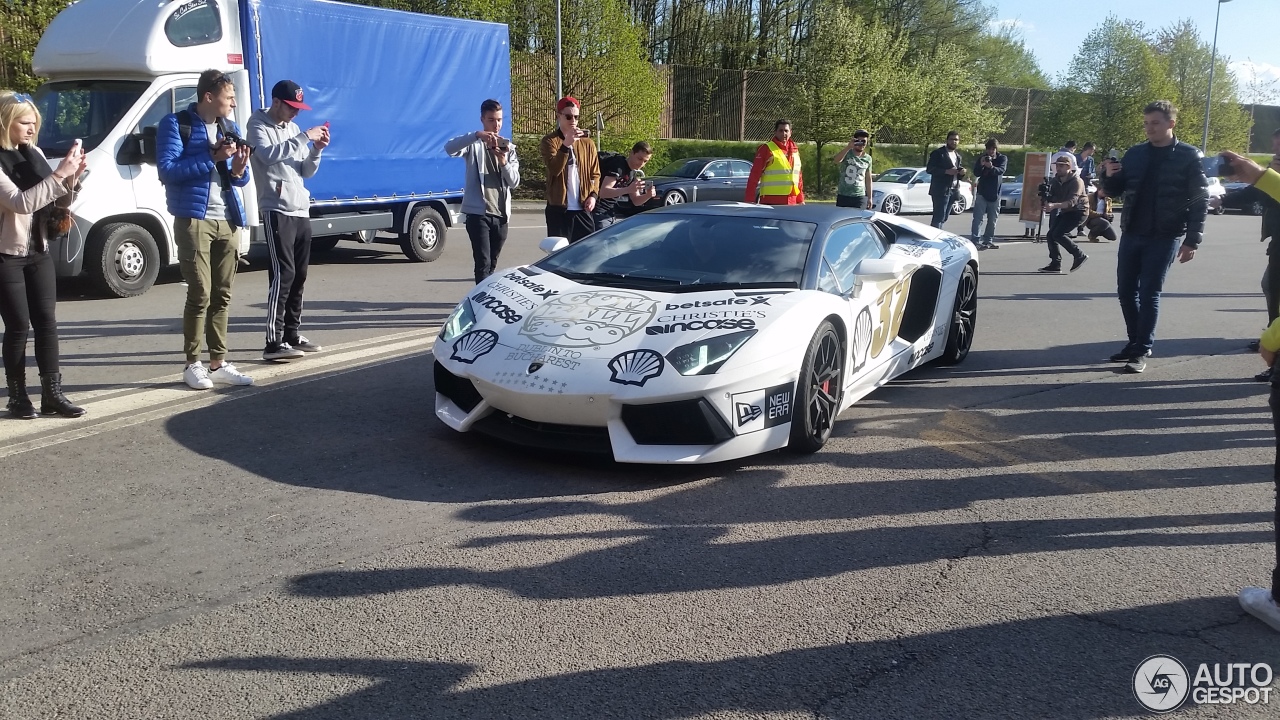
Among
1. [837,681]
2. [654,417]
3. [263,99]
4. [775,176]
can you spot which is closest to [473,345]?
[654,417]

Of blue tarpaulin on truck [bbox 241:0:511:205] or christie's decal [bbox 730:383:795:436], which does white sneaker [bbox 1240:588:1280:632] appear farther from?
blue tarpaulin on truck [bbox 241:0:511:205]

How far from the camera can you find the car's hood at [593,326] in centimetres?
473

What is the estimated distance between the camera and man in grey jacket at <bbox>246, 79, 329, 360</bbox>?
259 inches

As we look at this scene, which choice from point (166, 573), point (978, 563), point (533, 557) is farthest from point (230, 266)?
point (978, 563)

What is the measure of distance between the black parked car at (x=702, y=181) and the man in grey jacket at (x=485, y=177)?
14436 mm

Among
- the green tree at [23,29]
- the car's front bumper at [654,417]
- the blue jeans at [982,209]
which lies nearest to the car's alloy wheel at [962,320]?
the car's front bumper at [654,417]

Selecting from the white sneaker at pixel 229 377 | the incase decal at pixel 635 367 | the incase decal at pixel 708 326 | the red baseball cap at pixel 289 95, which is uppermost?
the red baseball cap at pixel 289 95

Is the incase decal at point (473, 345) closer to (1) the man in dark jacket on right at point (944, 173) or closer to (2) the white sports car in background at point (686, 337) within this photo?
(2) the white sports car in background at point (686, 337)

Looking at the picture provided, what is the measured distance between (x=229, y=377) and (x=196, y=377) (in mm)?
188

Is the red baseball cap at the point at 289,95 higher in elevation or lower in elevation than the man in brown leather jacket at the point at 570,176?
higher

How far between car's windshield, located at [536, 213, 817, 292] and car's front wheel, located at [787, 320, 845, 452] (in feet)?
1.28

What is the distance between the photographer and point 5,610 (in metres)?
3.35

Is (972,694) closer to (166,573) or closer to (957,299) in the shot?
(166,573)

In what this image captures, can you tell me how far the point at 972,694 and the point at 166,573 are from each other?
2753 mm
